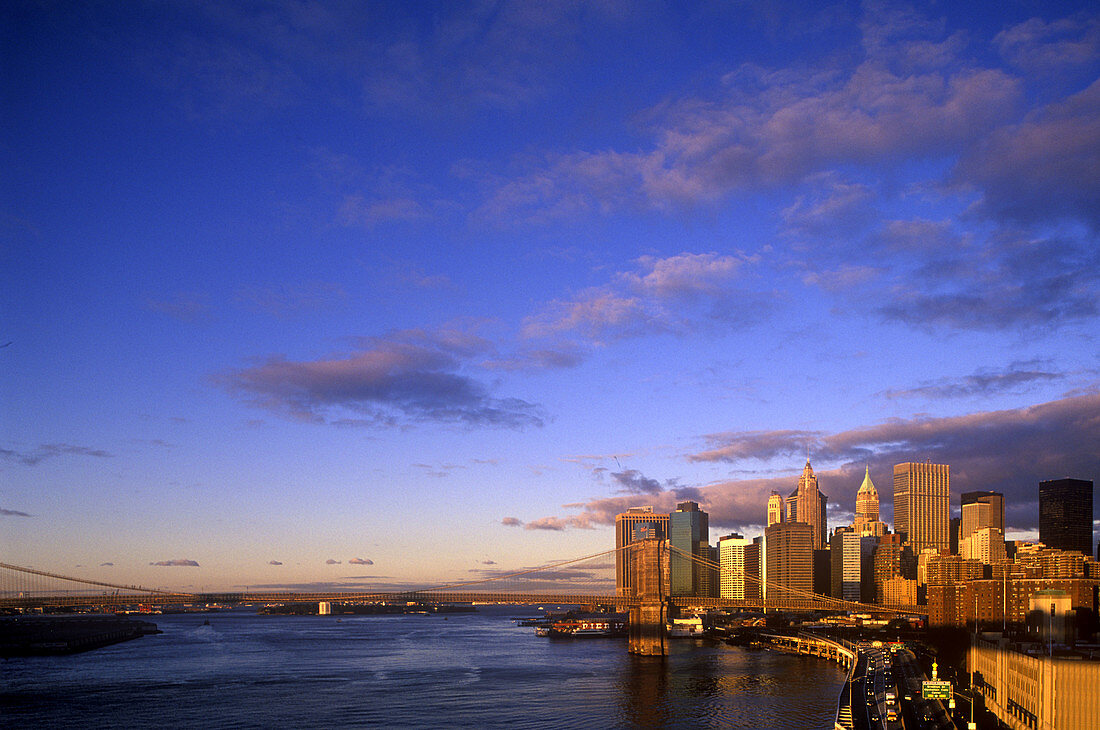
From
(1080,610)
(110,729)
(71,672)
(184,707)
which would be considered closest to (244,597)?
(71,672)

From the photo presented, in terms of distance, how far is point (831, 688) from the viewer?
68188 millimetres

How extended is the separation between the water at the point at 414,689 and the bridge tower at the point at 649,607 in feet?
7.80

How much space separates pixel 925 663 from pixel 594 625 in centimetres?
7883

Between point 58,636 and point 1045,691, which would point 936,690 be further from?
point 58,636

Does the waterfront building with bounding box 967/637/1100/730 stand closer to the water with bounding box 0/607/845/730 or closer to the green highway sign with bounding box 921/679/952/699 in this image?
the green highway sign with bounding box 921/679/952/699

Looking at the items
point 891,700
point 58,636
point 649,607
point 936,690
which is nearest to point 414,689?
point 891,700

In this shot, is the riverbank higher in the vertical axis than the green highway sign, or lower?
lower

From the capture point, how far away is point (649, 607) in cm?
9962

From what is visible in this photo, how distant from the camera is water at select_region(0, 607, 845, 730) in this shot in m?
52.2

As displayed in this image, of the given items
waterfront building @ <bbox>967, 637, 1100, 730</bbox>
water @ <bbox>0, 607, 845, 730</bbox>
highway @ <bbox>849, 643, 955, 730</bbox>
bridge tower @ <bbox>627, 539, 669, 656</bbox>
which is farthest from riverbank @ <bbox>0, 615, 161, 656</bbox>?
waterfront building @ <bbox>967, 637, 1100, 730</bbox>

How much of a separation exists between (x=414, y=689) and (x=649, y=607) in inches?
1575

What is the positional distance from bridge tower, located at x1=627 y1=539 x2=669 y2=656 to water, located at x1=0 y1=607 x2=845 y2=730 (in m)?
2.38

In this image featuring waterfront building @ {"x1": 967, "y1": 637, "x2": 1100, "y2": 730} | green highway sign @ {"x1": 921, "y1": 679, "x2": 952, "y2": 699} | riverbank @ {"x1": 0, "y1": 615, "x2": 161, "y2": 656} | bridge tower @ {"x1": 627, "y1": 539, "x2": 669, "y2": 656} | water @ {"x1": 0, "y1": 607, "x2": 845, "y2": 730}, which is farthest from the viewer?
riverbank @ {"x1": 0, "y1": 615, "x2": 161, "y2": 656}

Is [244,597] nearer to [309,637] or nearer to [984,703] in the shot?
[309,637]
